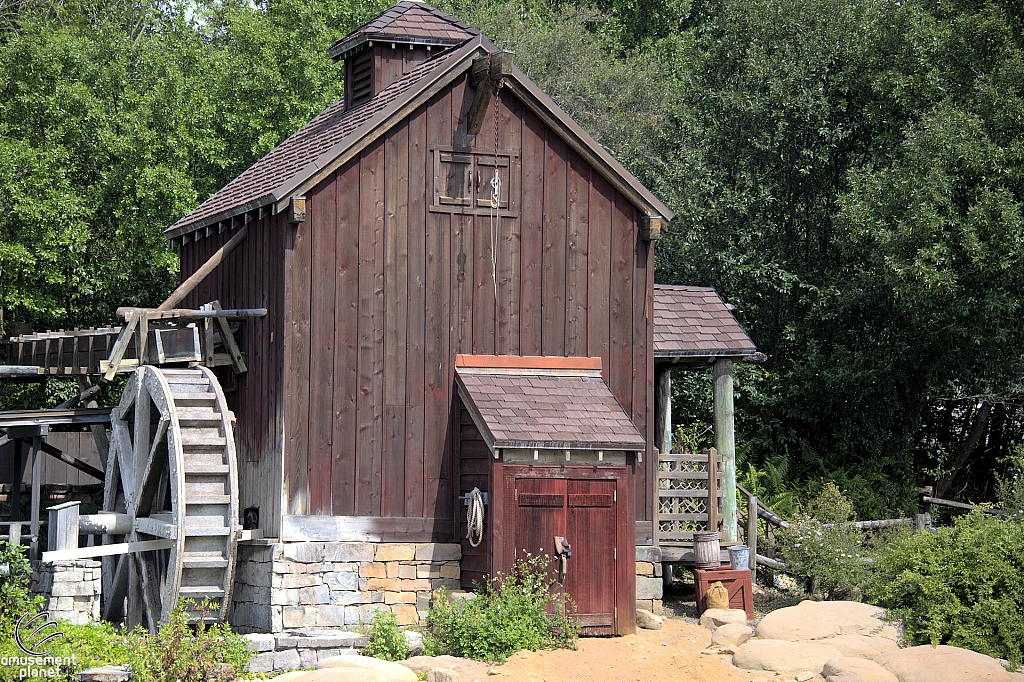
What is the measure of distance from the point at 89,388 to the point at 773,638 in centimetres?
1193

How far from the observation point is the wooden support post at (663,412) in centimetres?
1969

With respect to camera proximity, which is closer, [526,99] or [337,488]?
[337,488]

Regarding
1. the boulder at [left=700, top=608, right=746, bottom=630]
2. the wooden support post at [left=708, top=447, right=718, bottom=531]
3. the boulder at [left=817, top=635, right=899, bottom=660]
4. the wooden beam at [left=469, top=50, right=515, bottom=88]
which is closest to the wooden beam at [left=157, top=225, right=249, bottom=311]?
the wooden beam at [left=469, top=50, right=515, bottom=88]

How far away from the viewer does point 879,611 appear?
15.2 metres

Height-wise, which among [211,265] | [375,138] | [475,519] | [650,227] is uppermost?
[375,138]

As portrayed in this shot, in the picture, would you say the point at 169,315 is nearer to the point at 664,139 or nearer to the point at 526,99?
the point at 526,99

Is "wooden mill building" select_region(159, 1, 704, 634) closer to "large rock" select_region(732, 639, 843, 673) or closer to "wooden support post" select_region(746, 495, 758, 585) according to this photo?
"large rock" select_region(732, 639, 843, 673)

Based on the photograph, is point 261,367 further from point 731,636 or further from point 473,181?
point 731,636

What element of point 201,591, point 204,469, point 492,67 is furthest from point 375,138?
point 201,591

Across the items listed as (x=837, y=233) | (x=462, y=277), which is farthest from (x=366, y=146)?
(x=837, y=233)

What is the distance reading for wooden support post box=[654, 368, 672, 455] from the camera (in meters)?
19.7

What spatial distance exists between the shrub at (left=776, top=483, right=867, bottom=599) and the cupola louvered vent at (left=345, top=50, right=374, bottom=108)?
28.4ft

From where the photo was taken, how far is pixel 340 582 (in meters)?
15.4

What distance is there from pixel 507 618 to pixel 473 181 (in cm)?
561
